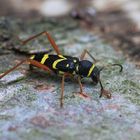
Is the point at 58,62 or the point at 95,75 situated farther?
the point at 58,62

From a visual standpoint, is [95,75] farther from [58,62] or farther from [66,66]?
[58,62]

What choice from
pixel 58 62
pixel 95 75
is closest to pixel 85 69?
pixel 95 75

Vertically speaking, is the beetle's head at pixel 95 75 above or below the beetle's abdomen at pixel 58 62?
below

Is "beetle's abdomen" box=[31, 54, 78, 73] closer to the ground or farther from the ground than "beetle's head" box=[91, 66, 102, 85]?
farther from the ground

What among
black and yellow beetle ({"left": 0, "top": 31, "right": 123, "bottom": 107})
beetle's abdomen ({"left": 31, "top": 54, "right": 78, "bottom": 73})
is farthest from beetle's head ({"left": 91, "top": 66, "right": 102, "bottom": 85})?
beetle's abdomen ({"left": 31, "top": 54, "right": 78, "bottom": 73})

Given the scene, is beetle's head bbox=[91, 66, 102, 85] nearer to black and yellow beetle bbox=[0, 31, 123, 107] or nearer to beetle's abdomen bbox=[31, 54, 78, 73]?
black and yellow beetle bbox=[0, 31, 123, 107]

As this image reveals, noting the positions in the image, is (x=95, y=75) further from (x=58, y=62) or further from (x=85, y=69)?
(x=58, y=62)

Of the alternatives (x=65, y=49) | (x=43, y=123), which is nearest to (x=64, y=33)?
(x=65, y=49)

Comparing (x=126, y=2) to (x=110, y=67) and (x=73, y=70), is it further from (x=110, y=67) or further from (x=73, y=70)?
(x=73, y=70)

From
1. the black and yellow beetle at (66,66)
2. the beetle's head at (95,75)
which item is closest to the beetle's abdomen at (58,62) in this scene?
the black and yellow beetle at (66,66)

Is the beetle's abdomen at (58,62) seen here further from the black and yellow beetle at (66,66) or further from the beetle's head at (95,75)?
the beetle's head at (95,75)

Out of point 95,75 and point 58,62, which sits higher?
point 58,62
